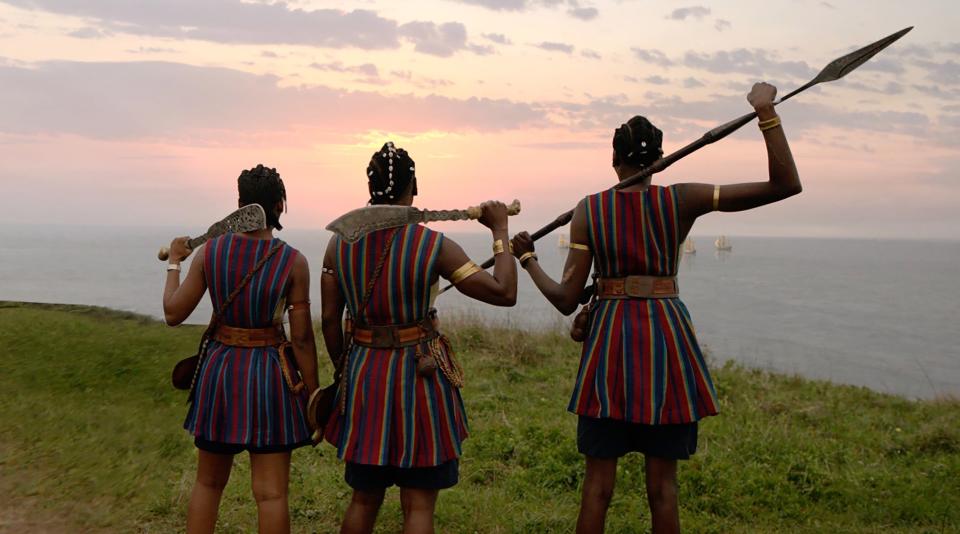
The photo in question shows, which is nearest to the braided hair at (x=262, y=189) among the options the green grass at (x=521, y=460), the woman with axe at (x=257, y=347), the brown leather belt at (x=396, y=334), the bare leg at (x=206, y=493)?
the woman with axe at (x=257, y=347)

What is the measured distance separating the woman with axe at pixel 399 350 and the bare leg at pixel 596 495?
0.74 metres

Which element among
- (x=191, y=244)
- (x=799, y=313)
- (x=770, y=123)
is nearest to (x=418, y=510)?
(x=191, y=244)

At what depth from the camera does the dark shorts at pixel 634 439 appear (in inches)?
155

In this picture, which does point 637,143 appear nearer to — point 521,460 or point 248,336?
point 248,336

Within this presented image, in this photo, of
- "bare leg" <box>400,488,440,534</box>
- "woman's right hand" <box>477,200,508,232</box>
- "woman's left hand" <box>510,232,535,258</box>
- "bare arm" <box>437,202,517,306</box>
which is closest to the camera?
"bare arm" <box>437,202,517,306</box>

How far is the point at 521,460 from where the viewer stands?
6.64m

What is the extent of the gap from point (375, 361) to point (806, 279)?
9448cm

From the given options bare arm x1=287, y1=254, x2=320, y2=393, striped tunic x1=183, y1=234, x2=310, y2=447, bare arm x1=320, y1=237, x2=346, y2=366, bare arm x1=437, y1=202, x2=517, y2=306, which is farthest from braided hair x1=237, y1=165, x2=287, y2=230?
bare arm x1=437, y1=202, x2=517, y2=306

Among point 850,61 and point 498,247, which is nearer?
point 498,247

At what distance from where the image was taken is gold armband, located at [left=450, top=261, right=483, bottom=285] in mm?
3578

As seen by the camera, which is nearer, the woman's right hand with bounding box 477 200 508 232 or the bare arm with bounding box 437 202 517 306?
the bare arm with bounding box 437 202 517 306

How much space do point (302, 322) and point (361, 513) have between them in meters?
0.99

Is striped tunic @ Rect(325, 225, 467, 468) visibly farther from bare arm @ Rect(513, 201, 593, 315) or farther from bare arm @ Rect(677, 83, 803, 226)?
bare arm @ Rect(677, 83, 803, 226)

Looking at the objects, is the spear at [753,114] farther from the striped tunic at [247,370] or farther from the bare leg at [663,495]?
the bare leg at [663,495]
